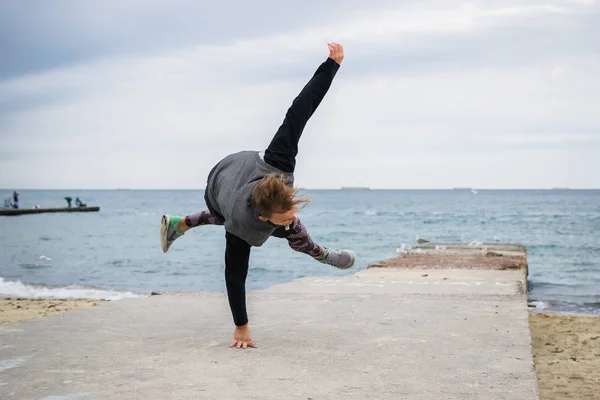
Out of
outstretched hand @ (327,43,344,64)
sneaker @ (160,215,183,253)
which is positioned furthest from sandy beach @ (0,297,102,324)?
outstretched hand @ (327,43,344,64)

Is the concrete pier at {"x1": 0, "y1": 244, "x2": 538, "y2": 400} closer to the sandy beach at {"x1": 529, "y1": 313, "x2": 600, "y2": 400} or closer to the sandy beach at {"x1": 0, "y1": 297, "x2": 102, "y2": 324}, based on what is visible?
the sandy beach at {"x1": 529, "y1": 313, "x2": 600, "y2": 400}

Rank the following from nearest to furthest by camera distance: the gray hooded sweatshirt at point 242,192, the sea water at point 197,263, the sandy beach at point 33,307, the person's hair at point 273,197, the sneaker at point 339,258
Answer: the person's hair at point 273,197
the gray hooded sweatshirt at point 242,192
the sneaker at point 339,258
the sandy beach at point 33,307
the sea water at point 197,263

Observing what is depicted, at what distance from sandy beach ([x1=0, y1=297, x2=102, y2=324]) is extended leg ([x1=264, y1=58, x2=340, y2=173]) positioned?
25.0 feet

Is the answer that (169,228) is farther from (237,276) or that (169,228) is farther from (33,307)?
(33,307)

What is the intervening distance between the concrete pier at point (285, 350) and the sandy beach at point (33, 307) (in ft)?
16.1

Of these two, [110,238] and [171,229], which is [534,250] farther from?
Result: [171,229]

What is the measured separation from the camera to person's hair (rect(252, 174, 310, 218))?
4.22m

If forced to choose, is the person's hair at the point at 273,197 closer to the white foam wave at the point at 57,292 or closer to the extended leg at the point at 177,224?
the extended leg at the point at 177,224

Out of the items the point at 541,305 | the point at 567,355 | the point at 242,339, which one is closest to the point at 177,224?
the point at 242,339

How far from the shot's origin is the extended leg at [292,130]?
15.0ft

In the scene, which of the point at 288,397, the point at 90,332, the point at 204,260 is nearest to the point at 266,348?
the point at 288,397

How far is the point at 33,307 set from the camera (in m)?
12.5

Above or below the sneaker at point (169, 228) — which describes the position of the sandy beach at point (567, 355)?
below

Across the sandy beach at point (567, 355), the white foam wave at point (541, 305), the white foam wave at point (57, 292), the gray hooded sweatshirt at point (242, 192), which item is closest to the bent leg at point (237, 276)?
the gray hooded sweatshirt at point (242, 192)
